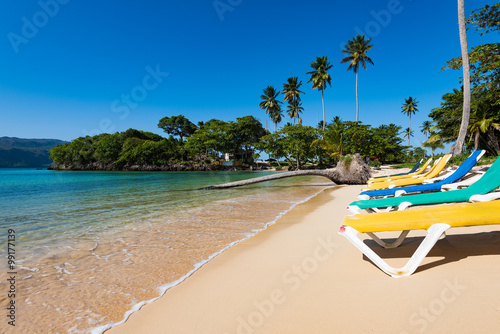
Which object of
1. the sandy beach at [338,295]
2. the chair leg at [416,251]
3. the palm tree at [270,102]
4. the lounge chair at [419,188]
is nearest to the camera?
the sandy beach at [338,295]

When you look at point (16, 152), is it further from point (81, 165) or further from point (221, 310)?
point (221, 310)

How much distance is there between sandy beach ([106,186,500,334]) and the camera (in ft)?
5.61

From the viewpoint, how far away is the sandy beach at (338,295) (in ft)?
5.61

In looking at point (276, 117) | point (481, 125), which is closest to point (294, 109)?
point (276, 117)

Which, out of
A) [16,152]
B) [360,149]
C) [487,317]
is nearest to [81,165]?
[360,149]

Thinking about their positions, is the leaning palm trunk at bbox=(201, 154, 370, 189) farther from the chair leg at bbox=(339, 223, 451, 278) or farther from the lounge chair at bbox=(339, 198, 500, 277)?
the chair leg at bbox=(339, 223, 451, 278)

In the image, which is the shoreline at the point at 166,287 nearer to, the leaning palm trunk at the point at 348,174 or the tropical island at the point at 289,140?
the leaning palm trunk at the point at 348,174

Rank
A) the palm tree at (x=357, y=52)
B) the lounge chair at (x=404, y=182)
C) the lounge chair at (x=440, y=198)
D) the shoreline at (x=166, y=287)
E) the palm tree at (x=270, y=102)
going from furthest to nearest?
the palm tree at (x=270, y=102)
the palm tree at (x=357, y=52)
the lounge chair at (x=404, y=182)
the lounge chair at (x=440, y=198)
the shoreline at (x=166, y=287)

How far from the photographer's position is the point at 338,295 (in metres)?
2.14

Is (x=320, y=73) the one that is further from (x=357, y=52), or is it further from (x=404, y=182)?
(x=404, y=182)

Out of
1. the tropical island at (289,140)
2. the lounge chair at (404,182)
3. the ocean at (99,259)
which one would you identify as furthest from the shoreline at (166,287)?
the tropical island at (289,140)

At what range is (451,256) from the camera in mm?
2625

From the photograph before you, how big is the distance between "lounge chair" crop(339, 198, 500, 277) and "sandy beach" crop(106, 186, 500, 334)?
0.20 meters

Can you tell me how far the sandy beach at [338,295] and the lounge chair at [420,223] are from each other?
0.65 ft
